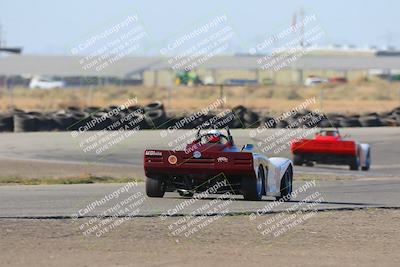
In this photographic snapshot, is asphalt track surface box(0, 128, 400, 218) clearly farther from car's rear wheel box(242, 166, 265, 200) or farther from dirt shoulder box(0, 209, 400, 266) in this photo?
dirt shoulder box(0, 209, 400, 266)

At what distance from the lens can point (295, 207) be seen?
16.7m

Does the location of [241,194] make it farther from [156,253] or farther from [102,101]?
[102,101]

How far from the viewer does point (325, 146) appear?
95.1 feet

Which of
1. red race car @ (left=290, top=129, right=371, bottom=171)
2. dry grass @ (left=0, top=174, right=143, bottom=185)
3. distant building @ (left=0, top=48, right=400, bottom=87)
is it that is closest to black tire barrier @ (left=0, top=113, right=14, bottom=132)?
red race car @ (left=290, top=129, right=371, bottom=171)

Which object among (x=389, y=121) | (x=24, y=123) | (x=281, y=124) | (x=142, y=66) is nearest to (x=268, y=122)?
(x=281, y=124)

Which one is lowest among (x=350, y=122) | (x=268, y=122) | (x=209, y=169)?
(x=350, y=122)

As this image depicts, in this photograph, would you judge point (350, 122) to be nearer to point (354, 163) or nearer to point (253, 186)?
point (354, 163)

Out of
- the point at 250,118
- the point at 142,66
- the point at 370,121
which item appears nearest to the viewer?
the point at 250,118

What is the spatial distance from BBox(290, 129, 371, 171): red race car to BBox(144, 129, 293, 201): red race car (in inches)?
446

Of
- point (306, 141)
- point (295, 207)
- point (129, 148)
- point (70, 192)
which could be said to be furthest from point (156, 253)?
point (129, 148)

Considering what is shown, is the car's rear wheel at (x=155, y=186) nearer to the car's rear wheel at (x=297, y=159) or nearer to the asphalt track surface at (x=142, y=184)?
the asphalt track surface at (x=142, y=184)

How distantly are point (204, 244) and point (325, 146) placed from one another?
17.3 metres

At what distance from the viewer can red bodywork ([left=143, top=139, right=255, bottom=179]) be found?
16422 mm

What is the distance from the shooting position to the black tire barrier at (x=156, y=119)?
37.6 m
